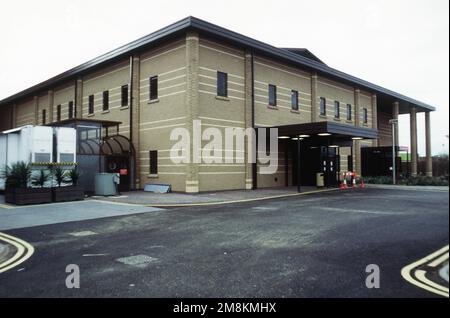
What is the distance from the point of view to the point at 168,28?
2019 cm

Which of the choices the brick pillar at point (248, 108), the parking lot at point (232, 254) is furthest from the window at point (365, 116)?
the parking lot at point (232, 254)

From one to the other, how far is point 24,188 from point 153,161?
344 inches

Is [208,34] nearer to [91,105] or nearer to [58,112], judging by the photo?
[91,105]

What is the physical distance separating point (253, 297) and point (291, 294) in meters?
0.48

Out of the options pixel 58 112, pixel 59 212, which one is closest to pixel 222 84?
pixel 59 212

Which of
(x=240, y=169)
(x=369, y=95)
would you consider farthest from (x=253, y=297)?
(x=369, y=95)

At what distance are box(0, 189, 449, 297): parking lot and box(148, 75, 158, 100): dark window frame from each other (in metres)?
12.9

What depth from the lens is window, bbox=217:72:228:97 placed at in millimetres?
21341

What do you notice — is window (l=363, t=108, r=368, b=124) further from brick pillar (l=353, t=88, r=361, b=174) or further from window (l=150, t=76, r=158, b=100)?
window (l=150, t=76, r=158, b=100)

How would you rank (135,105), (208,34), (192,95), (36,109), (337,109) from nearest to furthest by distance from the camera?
(192,95), (208,34), (135,105), (337,109), (36,109)

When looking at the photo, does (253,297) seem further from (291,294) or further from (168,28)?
(168,28)

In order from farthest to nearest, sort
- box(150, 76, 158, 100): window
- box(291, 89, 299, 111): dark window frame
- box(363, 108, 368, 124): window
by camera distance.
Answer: box(363, 108, 368, 124): window
box(291, 89, 299, 111): dark window frame
box(150, 76, 158, 100): window

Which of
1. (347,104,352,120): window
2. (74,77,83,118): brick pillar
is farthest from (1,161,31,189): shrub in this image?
(347,104,352,120): window

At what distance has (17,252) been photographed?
23.0 feet
